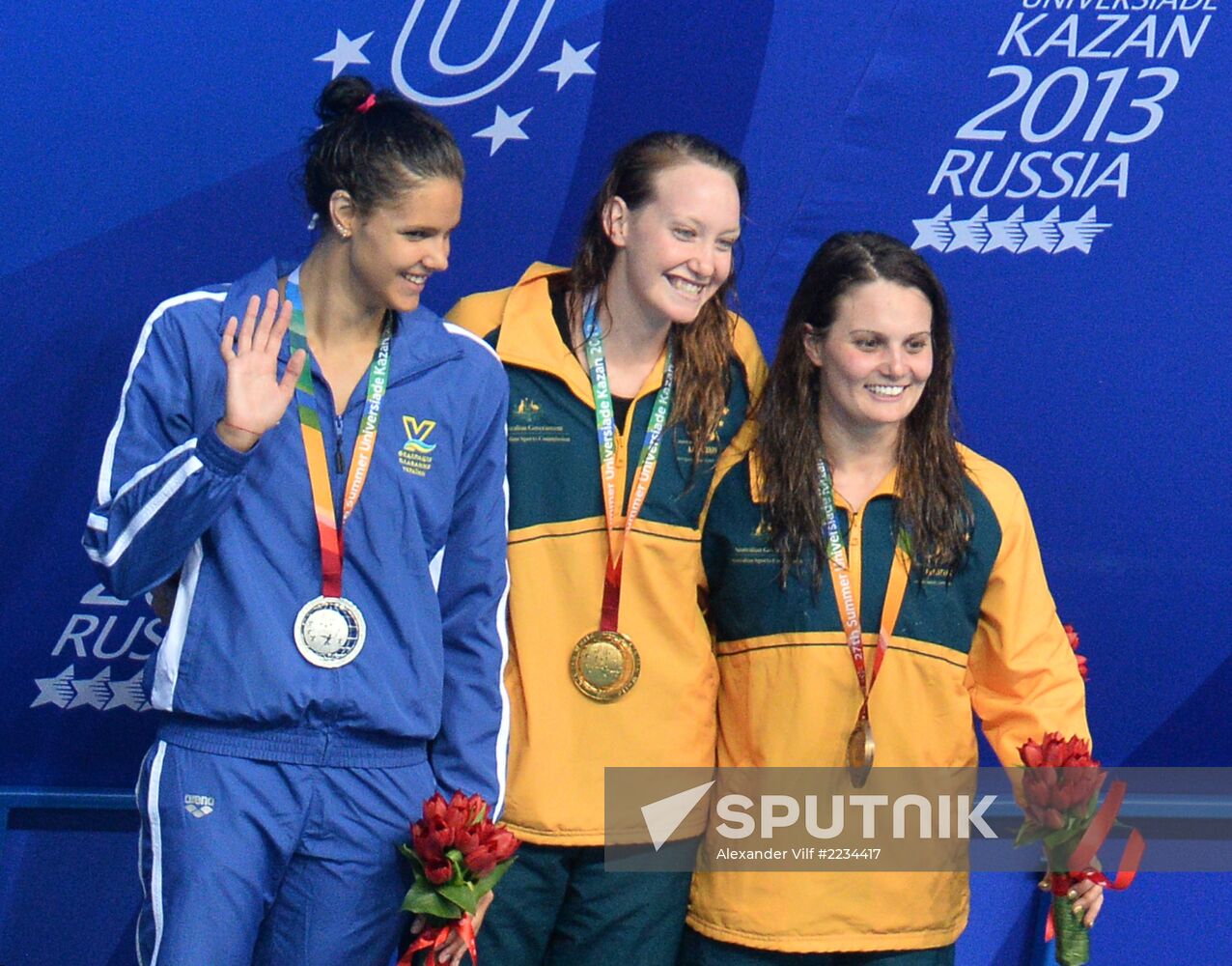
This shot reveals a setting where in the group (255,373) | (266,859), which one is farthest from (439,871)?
(255,373)

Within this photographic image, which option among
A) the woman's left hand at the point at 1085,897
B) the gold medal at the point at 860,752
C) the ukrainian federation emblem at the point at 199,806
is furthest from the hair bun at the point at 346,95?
the woman's left hand at the point at 1085,897

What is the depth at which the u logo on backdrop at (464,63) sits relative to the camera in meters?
3.87

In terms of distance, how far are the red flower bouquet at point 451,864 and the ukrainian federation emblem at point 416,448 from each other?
546mm

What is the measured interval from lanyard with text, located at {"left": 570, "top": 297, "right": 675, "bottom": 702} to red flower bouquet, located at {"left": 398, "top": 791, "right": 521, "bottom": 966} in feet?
1.38

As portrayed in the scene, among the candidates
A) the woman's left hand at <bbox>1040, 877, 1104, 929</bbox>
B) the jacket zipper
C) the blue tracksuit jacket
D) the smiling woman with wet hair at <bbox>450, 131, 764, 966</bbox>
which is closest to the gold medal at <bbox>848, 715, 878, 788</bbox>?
the smiling woman with wet hair at <bbox>450, 131, 764, 966</bbox>

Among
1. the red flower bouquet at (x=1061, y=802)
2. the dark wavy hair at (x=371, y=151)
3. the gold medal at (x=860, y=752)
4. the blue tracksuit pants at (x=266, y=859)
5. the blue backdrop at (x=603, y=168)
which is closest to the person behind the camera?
the blue tracksuit pants at (x=266, y=859)

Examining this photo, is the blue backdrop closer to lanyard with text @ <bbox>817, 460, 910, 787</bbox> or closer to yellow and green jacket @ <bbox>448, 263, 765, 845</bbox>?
yellow and green jacket @ <bbox>448, 263, 765, 845</bbox>

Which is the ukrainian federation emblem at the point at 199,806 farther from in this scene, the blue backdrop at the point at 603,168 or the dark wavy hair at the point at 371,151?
the blue backdrop at the point at 603,168

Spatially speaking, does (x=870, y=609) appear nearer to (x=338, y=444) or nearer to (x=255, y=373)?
(x=338, y=444)

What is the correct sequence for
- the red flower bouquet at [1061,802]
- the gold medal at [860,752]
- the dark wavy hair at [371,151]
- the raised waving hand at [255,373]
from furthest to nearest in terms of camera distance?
the gold medal at [860,752], the red flower bouquet at [1061,802], the dark wavy hair at [371,151], the raised waving hand at [255,373]

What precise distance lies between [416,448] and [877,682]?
3.15ft

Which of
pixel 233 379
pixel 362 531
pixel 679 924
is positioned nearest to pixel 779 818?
pixel 679 924

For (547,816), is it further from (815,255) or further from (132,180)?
(132,180)

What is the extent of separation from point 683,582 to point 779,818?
47 cm
